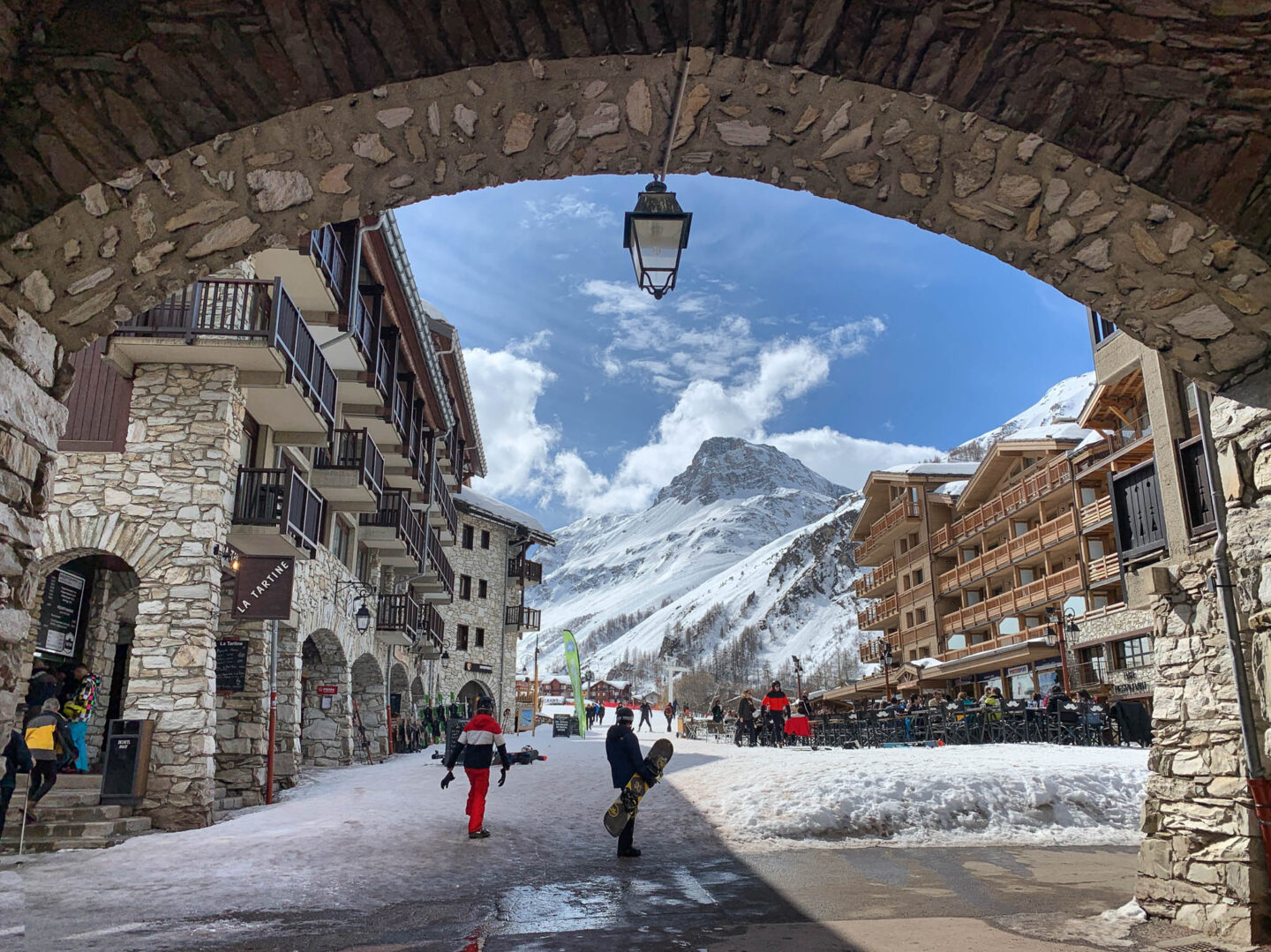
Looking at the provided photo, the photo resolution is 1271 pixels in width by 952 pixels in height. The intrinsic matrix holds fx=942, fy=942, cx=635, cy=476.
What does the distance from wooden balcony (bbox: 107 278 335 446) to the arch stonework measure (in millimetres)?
8298

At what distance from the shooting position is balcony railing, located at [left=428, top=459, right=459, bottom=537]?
2736cm

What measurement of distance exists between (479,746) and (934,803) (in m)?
5.12

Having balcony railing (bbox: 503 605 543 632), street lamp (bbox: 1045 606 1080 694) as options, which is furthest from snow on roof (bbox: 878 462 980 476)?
balcony railing (bbox: 503 605 543 632)

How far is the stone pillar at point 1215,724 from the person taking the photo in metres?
5.22

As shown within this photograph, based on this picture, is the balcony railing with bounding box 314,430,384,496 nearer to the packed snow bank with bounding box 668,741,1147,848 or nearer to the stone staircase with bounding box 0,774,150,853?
the stone staircase with bounding box 0,774,150,853

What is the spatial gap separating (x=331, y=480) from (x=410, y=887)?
39.2 ft

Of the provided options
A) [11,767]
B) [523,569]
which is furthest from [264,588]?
[523,569]

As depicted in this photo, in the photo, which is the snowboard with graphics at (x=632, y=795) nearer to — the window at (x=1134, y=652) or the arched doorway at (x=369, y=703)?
the arched doorway at (x=369, y=703)

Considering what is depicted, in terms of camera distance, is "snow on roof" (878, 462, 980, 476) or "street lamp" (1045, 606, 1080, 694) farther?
"snow on roof" (878, 462, 980, 476)

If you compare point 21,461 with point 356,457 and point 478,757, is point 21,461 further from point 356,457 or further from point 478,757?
point 356,457

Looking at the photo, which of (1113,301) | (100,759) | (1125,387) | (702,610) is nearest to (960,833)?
(1113,301)

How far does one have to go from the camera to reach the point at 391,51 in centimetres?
348

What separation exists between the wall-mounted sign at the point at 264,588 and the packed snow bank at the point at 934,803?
6.15 m

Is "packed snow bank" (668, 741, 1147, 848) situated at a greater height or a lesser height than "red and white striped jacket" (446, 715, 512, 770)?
lesser
